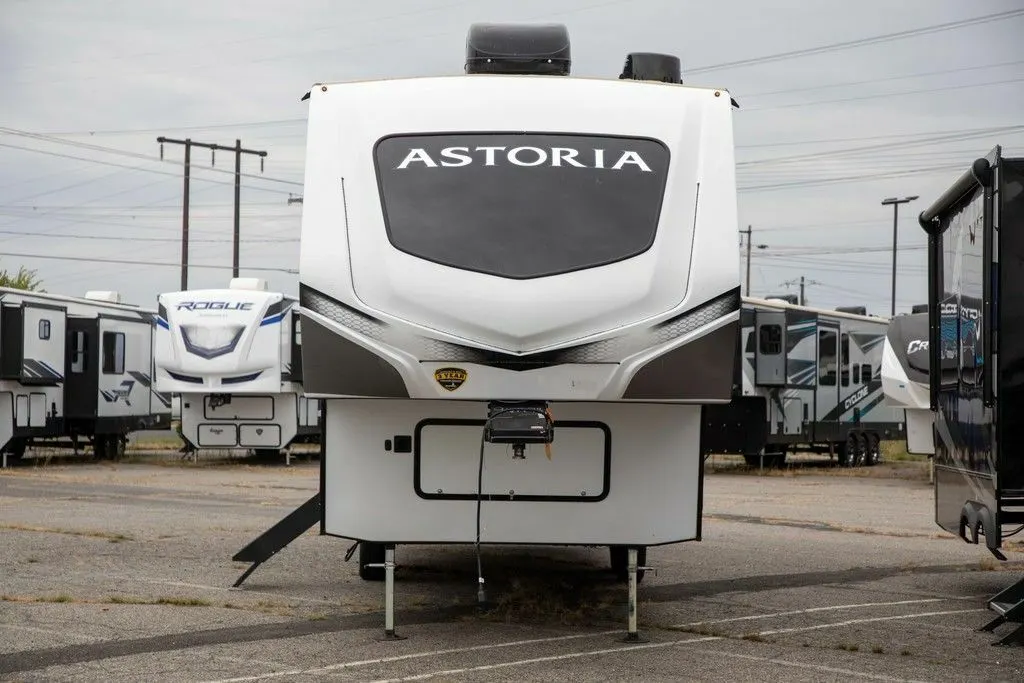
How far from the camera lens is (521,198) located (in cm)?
757

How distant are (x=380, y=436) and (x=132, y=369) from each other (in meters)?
21.0

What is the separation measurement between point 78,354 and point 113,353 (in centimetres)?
109

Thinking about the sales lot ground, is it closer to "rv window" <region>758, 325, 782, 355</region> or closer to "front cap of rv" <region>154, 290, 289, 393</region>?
"front cap of rv" <region>154, 290, 289, 393</region>

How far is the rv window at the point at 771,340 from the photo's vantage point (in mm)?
25047

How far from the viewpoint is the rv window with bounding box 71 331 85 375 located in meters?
25.9

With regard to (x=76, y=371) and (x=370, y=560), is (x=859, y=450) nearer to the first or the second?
(x=76, y=371)

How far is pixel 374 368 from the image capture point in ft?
24.2

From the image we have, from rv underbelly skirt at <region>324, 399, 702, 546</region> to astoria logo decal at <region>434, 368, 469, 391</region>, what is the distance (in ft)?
1.84

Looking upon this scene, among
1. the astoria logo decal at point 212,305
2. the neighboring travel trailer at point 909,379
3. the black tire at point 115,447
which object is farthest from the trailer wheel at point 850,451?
the black tire at point 115,447

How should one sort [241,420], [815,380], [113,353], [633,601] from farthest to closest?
[815,380]
[113,353]
[241,420]
[633,601]

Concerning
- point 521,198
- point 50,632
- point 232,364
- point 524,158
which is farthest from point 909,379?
point 50,632

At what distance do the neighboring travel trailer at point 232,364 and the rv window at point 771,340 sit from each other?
826 cm

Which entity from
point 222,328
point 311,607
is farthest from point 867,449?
point 311,607

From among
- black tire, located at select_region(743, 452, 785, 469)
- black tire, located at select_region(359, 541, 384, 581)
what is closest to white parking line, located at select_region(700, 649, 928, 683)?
black tire, located at select_region(359, 541, 384, 581)
